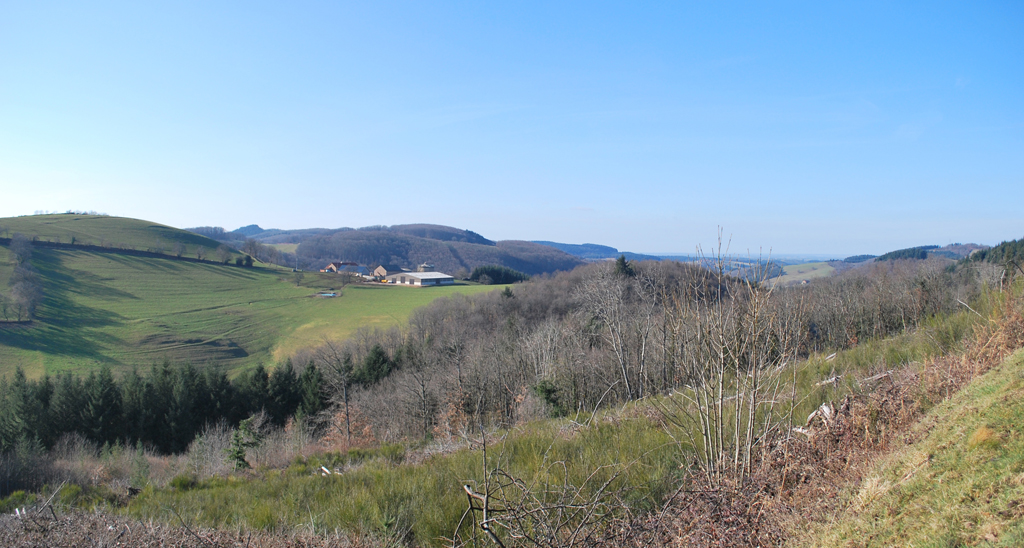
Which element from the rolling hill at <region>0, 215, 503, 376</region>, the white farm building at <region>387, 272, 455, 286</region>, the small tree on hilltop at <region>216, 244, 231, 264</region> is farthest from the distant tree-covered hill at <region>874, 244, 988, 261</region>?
the small tree on hilltop at <region>216, 244, 231, 264</region>

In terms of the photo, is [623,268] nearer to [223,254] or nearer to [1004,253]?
[1004,253]

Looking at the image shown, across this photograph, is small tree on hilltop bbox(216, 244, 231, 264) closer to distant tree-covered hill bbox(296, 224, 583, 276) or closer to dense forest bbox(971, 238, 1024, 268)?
distant tree-covered hill bbox(296, 224, 583, 276)

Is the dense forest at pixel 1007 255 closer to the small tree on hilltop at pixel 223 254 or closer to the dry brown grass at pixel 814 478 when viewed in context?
the dry brown grass at pixel 814 478

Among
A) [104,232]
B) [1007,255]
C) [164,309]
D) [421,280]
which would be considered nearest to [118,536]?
[1007,255]

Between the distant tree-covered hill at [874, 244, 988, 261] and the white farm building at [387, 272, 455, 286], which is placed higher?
the distant tree-covered hill at [874, 244, 988, 261]

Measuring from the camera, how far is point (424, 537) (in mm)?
4172

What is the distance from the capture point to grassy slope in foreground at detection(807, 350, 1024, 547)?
2.19 meters

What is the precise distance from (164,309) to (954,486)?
70.8 m

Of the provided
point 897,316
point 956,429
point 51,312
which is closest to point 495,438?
point 956,429

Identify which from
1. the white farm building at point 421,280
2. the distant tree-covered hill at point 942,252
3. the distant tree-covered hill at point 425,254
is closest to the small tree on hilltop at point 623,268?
the distant tree-covered hill at point 942,252

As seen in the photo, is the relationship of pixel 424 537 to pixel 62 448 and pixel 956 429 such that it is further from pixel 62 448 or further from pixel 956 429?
pixel 62 448

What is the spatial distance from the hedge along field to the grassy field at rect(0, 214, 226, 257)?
699cm

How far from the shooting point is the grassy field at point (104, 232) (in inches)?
2970

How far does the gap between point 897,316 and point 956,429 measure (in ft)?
68.2
